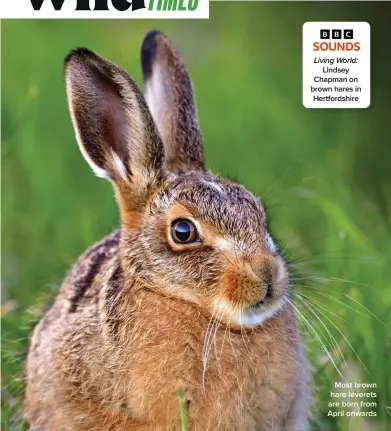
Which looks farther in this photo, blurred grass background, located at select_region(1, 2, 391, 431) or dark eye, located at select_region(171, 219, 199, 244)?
blurred grass background, located at select_region(1, 2, 391, 431)

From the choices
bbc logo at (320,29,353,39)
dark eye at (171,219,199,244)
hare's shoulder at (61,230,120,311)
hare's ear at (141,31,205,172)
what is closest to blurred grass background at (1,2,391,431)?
bbc logo at (320,29,353,39)

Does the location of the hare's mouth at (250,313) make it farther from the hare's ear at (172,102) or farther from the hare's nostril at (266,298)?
the hare's ear at (172,102)

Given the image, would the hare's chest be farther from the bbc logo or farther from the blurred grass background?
the bbc logo

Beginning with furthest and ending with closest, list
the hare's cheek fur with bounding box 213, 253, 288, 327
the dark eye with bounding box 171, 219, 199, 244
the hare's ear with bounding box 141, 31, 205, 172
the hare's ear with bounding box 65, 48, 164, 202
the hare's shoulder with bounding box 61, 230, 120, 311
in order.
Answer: the hare's ear with bounding box 141, 31, 205, 172
the hare's shoulder with bounding box 61, 230, 120, 311
the hare's ear with bounding box 65, 48, 164, 202
the dark eye with bounding box 171, 219, 199, 244
the hare's cheek fur with bounding box 213, 253, 288, 327

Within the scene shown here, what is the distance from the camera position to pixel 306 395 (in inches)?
124

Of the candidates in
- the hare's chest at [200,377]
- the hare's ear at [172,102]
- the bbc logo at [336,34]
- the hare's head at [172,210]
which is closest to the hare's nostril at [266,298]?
the hare's head at [172,210]

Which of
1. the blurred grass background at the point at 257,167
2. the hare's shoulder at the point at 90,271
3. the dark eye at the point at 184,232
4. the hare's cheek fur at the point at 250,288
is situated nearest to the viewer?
the hare's cheek fur at the point at 250,288

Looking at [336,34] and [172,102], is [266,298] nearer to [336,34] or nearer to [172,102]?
[172,102]

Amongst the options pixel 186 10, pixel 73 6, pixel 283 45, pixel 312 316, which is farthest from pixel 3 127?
pixel 312 316

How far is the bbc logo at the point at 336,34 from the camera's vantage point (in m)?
3.44

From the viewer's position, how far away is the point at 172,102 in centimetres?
338

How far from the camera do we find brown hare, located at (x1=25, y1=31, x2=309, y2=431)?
2869 millimetres

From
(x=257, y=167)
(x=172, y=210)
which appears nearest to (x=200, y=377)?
(x=172, y=210)

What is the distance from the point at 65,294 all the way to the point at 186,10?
96 centimetres
